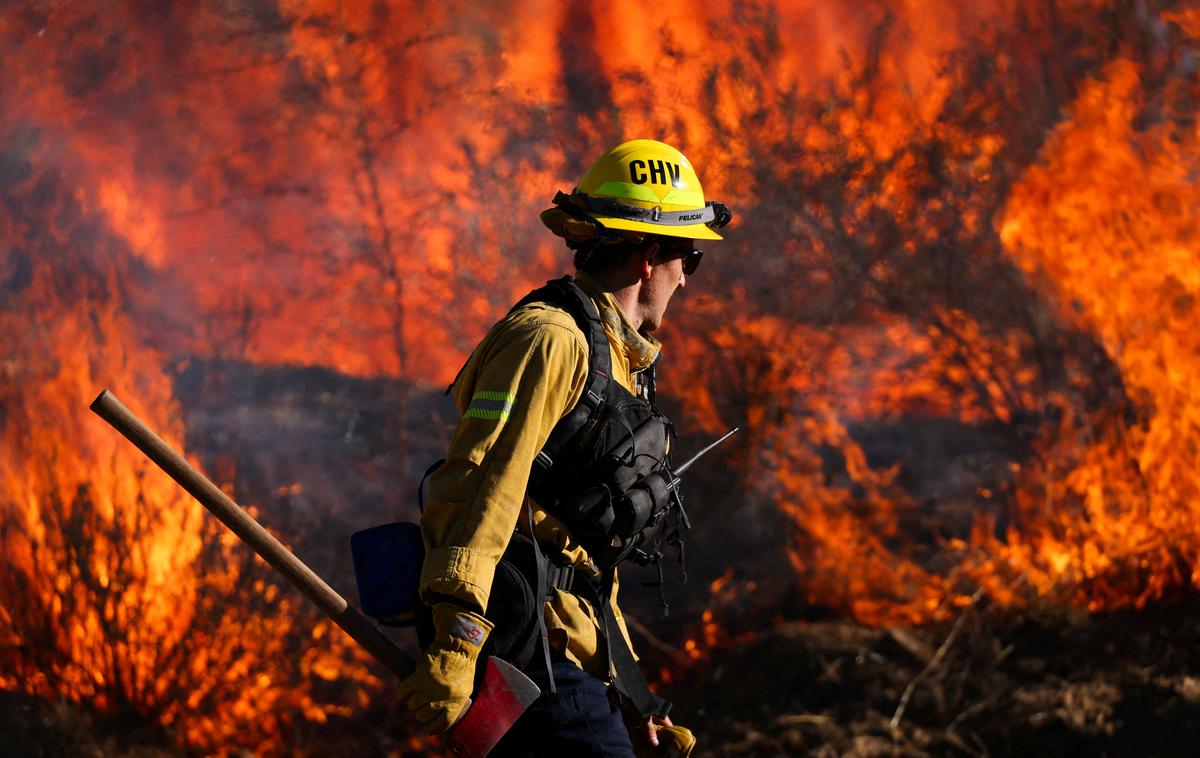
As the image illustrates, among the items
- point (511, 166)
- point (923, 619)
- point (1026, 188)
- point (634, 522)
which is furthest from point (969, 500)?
point (634, 522)

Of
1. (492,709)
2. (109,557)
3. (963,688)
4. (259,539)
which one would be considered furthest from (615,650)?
(109,557)

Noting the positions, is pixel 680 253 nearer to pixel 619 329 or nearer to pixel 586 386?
pixel 619 329

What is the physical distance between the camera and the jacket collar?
3.01m

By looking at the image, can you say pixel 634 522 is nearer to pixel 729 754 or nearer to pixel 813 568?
pixel 729 754

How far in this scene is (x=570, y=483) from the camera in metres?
2.85

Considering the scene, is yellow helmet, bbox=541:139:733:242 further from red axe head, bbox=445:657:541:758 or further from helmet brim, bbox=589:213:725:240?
red axe head, bbox=445:657:541:758

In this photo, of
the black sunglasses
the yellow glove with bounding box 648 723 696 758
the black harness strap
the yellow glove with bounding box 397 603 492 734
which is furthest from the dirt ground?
the yellow glove with bounding box 397 603 492 734

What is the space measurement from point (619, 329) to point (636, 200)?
36 centimetres

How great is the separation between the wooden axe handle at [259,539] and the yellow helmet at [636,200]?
1029mm

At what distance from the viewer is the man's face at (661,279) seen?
10.3 feet

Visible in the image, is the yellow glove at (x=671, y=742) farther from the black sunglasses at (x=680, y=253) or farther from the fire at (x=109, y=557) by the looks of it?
the fire at (x=109, y=557)

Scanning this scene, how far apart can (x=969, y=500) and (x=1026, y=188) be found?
1815 millimetres

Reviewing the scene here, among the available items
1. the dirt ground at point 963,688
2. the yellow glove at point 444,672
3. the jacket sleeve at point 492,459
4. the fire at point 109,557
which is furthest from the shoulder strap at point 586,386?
the fire at point 109,557

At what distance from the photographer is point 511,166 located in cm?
702
